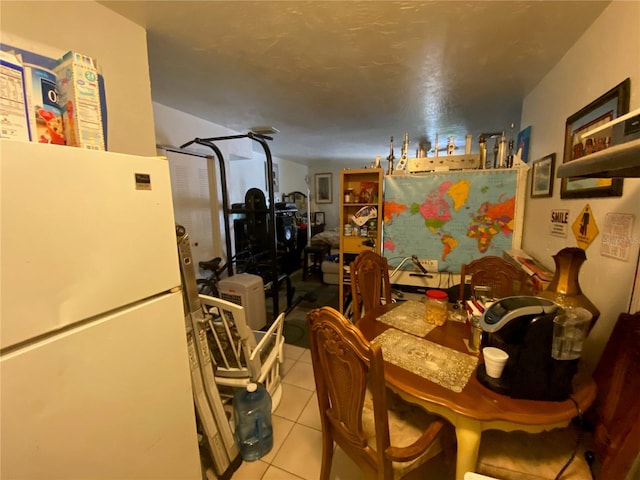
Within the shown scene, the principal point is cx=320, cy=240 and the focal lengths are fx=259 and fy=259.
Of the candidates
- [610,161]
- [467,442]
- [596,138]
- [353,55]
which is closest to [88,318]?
[467,442]

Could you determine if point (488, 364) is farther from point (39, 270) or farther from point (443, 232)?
point (443, 232)

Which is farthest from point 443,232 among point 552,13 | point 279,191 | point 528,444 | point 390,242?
point 279,191

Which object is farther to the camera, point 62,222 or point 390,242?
point 390,242

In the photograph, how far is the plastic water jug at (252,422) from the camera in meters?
1.46

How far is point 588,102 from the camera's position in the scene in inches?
56.4

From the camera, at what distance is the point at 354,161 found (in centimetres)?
650

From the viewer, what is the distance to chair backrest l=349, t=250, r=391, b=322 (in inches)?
71.2

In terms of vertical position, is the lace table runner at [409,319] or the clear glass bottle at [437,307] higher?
the clear glass bottle at [437,307]

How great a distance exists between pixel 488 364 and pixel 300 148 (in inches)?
176

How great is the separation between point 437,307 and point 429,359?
37 cm

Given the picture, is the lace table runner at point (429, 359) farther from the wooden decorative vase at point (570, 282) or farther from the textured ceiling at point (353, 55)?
the textured ceiling at point (353, 55)

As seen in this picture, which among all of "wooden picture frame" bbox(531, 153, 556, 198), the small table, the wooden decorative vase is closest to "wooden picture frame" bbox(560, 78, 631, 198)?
"wooden picture frame" bbox(531, 153, 556, 198)

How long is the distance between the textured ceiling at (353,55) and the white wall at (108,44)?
0.37ft

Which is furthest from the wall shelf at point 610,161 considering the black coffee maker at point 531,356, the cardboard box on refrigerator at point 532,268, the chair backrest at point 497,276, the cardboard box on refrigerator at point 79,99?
the cardboard box on refrigerator at point 79,99
